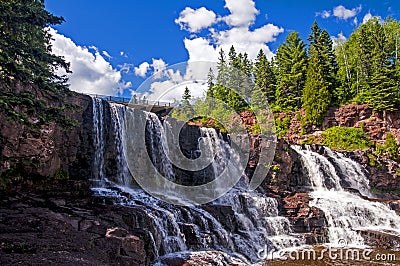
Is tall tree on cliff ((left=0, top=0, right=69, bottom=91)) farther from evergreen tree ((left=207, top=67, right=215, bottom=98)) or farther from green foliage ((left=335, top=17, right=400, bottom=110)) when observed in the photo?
evergreen tree ((left=207, top=67, right=215, bottom=98))

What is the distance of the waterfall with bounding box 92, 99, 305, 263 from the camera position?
1206 centimetres

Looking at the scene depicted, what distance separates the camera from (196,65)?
1602 cm

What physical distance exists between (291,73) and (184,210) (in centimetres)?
3430

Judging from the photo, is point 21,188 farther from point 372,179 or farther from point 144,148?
point 372,179

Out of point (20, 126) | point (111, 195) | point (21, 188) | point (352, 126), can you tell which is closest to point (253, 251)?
point (111, 195)

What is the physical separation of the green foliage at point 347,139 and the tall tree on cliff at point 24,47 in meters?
29.6

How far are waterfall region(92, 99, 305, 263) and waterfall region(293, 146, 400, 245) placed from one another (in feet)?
9.96

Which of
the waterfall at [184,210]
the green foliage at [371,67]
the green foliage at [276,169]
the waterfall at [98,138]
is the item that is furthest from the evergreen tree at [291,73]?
the waterfall at [98,138]

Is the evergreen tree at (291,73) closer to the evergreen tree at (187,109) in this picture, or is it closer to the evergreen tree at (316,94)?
the evergreen tree at (316,94)

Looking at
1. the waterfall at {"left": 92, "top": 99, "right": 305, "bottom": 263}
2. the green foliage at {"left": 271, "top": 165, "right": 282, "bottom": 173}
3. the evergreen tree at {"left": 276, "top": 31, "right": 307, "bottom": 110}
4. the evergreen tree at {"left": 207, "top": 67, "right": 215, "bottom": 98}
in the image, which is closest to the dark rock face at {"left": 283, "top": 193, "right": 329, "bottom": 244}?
the waterfall at {"left": 92, "top": 99, "right": 305, "bottom": 263}

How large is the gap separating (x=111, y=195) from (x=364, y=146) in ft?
91.7

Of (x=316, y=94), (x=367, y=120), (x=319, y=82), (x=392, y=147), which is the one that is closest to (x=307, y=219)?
(x=392, y=147)

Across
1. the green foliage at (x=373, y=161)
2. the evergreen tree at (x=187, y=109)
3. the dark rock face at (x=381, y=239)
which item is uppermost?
the evergreen tree at (x=187, y=109)

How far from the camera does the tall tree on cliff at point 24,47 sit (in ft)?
31.4
